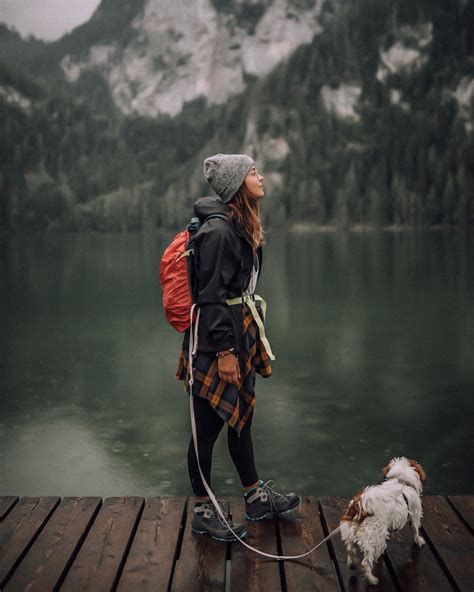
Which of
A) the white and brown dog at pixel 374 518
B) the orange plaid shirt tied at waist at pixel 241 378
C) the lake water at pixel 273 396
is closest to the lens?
the white and brown dog at pixel 374 518

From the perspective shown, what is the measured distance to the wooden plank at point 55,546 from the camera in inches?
104

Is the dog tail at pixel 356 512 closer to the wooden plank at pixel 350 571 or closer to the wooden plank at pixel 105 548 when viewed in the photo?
the wooden plank at pixel 350 571

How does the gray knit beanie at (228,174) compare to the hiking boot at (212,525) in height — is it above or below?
above

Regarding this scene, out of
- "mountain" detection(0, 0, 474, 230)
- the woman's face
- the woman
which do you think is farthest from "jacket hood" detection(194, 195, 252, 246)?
"mountain" detection(0, 0, 474, 230)

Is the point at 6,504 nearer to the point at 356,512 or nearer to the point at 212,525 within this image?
the point at 212,525

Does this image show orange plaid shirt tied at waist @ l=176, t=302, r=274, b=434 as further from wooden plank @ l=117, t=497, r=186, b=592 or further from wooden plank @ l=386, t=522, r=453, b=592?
wooden plank @ l=386, t=522, r=453, b=592

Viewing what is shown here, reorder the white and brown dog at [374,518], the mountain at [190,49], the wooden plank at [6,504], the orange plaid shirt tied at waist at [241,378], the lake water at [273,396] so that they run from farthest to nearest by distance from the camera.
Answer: the mountain at [190,49], the lake water at [273,396], the wooden plank at [6,504], the orange plaid shirt tied at waist at [241,378], the white and brown dog at [374,518]

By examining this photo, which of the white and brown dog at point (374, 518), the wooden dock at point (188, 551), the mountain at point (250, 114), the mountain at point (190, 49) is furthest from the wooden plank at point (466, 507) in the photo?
the mountain at point (190, 49)

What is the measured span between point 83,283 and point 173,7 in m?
103

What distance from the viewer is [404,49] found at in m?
102

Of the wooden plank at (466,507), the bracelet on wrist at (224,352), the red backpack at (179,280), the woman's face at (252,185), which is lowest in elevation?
the wooden plank at (466,507)

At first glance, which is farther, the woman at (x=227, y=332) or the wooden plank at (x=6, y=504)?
the wooden plank at (x=6, y=504)

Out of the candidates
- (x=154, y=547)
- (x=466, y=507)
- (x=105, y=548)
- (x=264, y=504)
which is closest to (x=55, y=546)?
(x=105, y=548)

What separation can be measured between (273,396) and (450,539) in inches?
228
